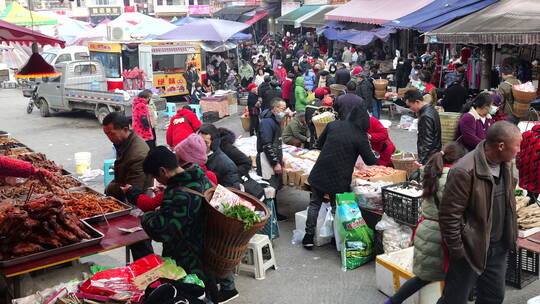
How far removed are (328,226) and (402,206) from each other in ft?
4.07

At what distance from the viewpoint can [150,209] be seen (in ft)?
17.1

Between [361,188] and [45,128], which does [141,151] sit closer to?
[361,188]

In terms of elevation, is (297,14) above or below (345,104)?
above

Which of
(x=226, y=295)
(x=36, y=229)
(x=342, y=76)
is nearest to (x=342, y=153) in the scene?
(x=226, y=295)

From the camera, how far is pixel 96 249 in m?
4.88

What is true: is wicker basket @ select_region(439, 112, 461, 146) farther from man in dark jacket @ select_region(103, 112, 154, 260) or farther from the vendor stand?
the vendor stand

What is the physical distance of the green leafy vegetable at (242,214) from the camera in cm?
466

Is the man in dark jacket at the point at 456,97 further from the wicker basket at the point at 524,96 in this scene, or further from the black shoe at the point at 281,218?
the black shoe at the point at 281,218

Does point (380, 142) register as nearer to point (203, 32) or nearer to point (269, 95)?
point (269, 95)

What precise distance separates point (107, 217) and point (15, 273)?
1.31 meters

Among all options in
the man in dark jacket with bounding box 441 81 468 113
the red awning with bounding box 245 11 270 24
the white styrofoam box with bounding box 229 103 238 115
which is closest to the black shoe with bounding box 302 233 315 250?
the man in dark jacket with bounding box 441 81 468 113

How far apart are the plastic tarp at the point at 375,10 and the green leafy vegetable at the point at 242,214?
17291 mm

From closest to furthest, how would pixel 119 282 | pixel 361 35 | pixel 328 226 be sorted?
pixel 119 282
pixel 328 226
pixel 361 35

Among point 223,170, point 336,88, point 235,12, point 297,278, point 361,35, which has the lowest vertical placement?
point 297,278
